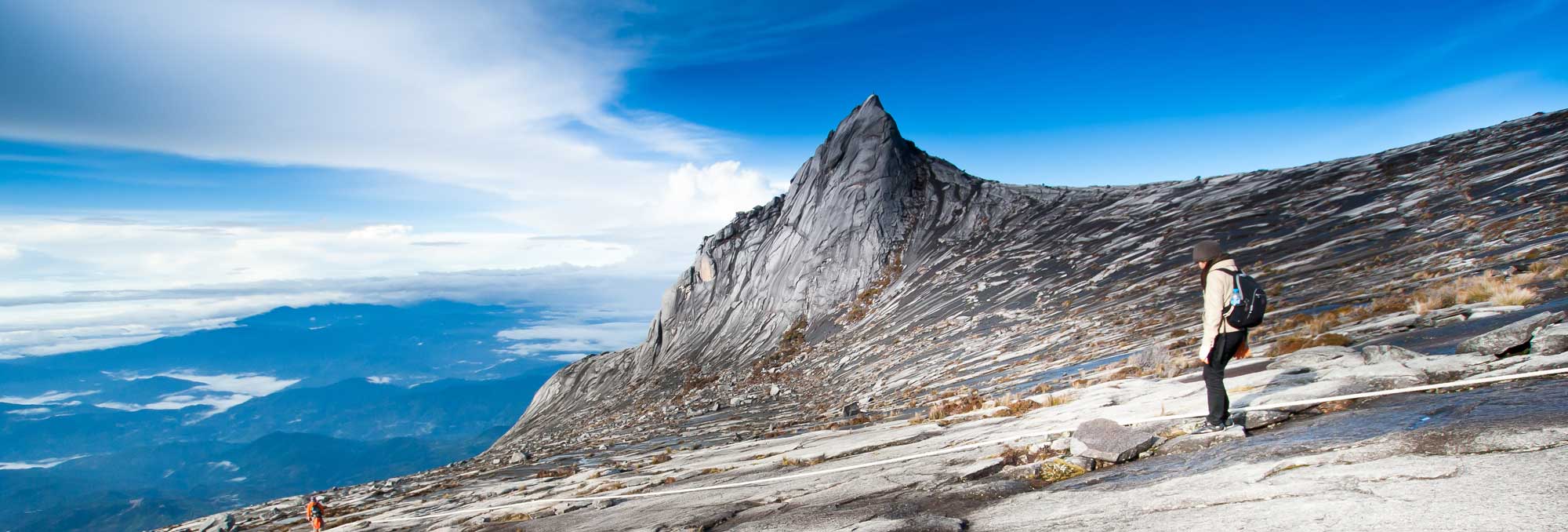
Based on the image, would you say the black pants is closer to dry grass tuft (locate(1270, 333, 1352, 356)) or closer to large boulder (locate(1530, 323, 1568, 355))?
large boulder (locate(1530, 323, 1568, 355))

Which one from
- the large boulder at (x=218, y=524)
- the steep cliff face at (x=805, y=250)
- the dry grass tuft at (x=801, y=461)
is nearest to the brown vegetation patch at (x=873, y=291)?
the steep cliff face at (x=805, y=250)

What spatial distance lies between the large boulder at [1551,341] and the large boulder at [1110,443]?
5.67 meters

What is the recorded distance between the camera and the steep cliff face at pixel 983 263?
2472cm

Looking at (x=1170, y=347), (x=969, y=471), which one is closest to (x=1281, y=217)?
(x=1170, y=347)

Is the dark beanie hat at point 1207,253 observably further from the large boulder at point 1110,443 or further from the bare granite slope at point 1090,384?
the large boulder at point 1110,443

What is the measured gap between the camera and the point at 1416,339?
1322 cm

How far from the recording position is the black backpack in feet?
30.0

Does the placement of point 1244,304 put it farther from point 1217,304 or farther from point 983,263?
point 983,263

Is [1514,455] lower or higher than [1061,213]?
lower

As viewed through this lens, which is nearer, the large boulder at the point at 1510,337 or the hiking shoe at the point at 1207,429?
the hiking shoe at the point at 1207,429

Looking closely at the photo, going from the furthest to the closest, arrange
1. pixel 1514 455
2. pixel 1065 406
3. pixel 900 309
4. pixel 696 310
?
pixel 696 310 → pixel 900 309 → pixel 1065 406 → pixel 1514 455

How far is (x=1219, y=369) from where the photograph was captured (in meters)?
9.30

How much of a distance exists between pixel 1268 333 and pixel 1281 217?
22415mm

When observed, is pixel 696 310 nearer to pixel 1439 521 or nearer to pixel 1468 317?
pixel 1468 317
